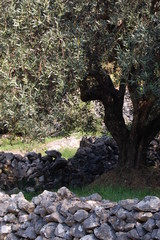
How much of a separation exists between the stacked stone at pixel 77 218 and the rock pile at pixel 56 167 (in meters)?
5.96

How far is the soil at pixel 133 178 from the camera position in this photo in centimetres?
1388

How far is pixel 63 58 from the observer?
10797mm

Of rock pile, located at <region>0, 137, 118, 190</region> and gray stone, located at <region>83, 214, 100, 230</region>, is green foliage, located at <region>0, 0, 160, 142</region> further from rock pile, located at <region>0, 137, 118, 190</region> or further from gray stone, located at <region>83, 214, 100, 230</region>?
rock pile, located at <region>0, 137, 118, 190</region>

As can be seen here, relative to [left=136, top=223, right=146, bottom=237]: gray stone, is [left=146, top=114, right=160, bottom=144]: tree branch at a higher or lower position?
higher

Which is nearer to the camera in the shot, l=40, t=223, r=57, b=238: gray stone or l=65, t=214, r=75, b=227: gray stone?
l=65, t=214, r=75, b=227: gray stone

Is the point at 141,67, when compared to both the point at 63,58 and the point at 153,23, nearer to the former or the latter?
the point at 153,23

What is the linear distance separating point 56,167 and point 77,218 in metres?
8.82

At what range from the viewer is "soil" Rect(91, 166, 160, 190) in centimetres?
1388

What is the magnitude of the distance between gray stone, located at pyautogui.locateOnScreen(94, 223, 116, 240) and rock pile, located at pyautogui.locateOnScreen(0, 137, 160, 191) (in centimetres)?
785

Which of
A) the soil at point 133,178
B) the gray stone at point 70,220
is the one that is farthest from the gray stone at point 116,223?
the soil at point 133,178

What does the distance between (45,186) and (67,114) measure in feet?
19.0

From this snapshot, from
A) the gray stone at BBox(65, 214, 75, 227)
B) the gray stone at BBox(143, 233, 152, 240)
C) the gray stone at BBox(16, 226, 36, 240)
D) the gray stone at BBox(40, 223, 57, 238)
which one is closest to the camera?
the gray stone at BBox(143, 233, 152, 240)

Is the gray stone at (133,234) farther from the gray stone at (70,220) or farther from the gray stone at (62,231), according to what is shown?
the gray stone at (62,231)

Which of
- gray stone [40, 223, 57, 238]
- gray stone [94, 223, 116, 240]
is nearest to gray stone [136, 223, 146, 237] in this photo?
gray stone [94, 223, 116, 240]
